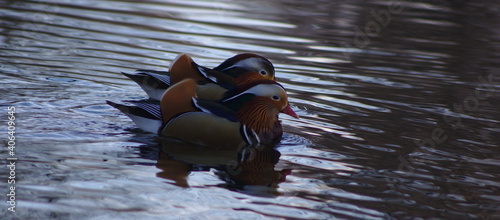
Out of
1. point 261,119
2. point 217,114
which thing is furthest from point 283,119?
point 217,114

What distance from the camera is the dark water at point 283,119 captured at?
5.04m

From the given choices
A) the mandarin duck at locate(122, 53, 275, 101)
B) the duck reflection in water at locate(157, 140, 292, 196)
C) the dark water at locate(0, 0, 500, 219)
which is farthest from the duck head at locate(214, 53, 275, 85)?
the duck reflection in water at locate(157, 140, 292, 196)

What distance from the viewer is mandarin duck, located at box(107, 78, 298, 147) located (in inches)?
253

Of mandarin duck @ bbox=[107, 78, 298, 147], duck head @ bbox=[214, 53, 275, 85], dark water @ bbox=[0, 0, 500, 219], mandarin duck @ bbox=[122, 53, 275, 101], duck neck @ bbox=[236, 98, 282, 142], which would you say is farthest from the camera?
duck head @ bbox=[214, 53, 275, 85]

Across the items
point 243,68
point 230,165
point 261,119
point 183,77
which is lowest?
point 230,165

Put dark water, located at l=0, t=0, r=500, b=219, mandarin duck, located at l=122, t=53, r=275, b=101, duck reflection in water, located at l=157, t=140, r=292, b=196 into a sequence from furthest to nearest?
mandarin duck, located at l=122, t=53, r=275, b=101 < duck reflection in water, located at l=157, t=140, r=292, b=196 < dark water, located at l=0, t=0, r=500, b=219

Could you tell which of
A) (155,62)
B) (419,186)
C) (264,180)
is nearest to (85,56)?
(155,62)

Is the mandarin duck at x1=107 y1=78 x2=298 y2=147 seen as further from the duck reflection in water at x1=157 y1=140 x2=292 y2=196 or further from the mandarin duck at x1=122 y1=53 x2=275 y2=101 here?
the mandarin duck at x1=122 y1=53 x2=275 y2=101

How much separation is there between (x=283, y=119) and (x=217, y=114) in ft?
5.08

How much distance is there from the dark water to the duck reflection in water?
0.7 inches

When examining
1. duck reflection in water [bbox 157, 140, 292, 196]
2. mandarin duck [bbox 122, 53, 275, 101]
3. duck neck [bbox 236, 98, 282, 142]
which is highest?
mandarin duck [bbox 122, 53, 275, 101]

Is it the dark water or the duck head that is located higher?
the duck head

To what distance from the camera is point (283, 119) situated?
7.89 metres

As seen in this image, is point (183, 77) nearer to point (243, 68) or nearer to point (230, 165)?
point (243, 68)
